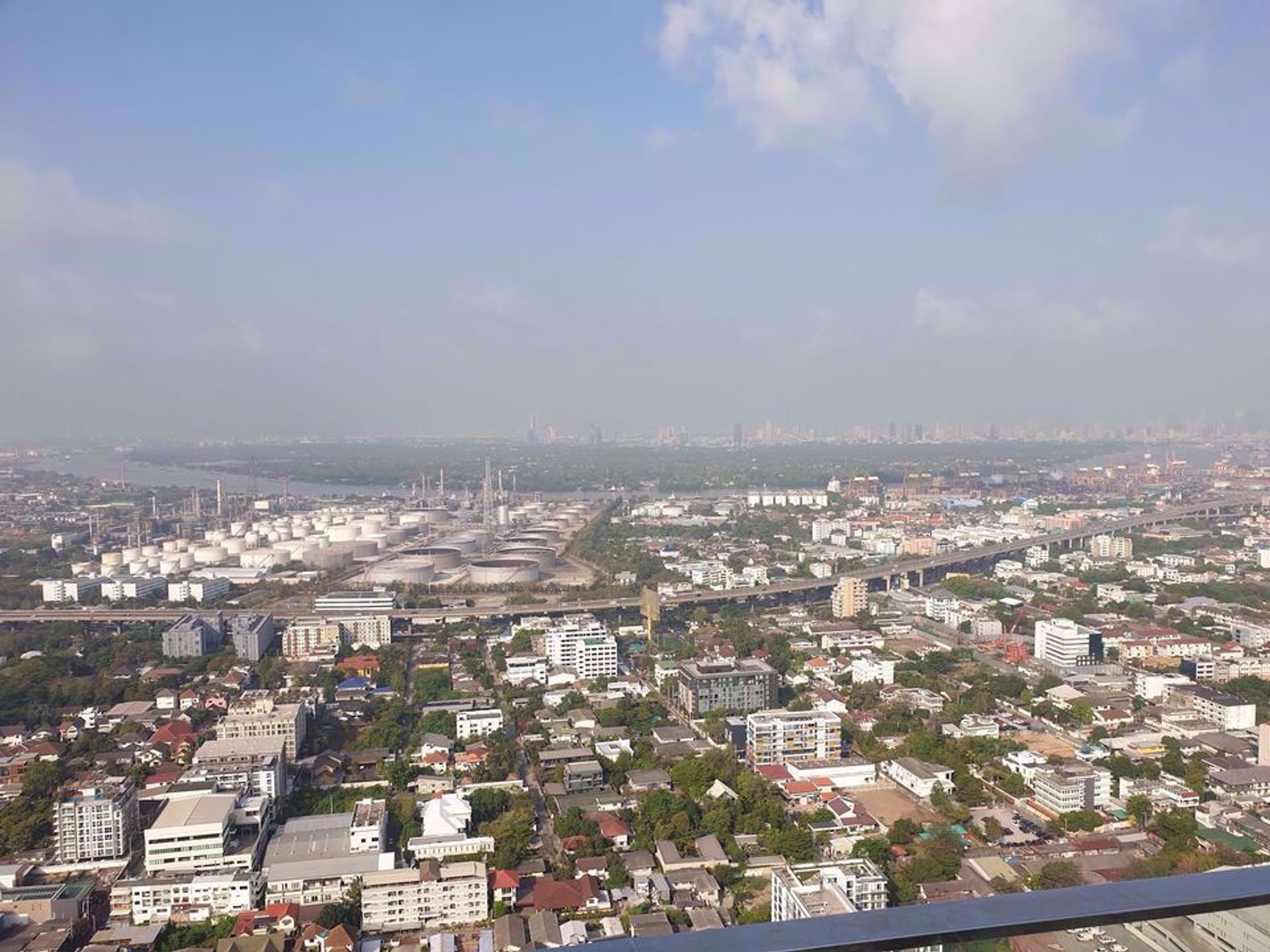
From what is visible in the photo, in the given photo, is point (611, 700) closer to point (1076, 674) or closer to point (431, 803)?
point (431, 803)

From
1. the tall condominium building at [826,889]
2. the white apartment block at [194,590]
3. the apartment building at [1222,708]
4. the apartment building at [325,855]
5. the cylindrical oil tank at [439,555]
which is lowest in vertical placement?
the white apartment block at [194,590]

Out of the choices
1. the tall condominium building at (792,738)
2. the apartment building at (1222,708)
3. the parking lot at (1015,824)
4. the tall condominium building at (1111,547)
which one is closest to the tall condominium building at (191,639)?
the tall condominium building at (792,738)

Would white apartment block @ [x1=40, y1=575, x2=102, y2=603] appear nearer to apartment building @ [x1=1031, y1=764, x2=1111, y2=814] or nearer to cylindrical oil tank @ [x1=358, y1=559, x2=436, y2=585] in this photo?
cylindrical oil tank @ [x1=358, y1=559, x2=436, y2=585]

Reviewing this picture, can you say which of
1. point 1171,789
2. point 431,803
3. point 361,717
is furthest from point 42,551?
point 1171,789

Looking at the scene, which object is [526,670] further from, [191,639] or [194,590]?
A: [194,590]

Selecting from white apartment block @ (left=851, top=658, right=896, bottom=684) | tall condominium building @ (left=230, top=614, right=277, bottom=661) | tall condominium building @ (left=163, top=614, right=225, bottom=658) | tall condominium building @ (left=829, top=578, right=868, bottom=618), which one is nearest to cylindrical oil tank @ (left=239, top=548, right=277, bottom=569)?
tall condominium building @ (left=230, top=614, right=277, bottom=661)

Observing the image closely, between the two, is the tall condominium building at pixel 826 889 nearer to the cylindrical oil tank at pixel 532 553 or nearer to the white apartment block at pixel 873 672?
the white apartment block at pixel 873 672
